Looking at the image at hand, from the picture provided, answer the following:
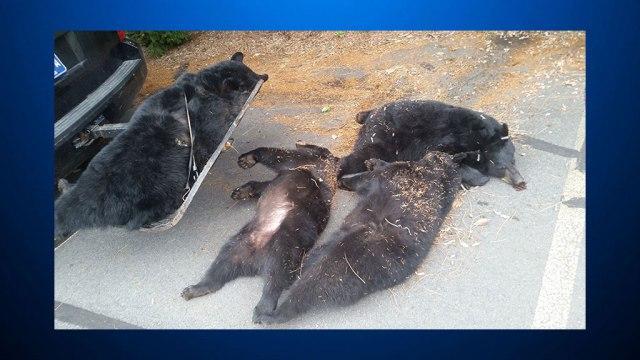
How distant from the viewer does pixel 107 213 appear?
328 cm

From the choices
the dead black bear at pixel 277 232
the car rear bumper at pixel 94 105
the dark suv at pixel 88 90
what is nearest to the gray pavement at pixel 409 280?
the dead black bear at pixel 277 232

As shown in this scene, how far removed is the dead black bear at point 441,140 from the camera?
4484mm

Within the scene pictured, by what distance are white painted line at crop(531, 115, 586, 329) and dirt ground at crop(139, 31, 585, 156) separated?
1261mm

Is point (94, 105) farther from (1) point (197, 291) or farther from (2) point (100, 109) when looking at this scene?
(1) point (197, 291)

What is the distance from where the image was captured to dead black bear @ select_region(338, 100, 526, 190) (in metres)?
4.48

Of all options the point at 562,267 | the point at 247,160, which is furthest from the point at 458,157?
the point at 247,160

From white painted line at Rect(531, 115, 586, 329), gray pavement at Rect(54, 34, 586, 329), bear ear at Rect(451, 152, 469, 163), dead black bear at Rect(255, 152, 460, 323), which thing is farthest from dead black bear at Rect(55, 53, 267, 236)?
white painted line at Rect(531, 115, 586, 329)

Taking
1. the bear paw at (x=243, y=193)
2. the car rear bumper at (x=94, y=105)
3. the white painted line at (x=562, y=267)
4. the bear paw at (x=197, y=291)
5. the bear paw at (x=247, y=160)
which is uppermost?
the car rear bumper at (x=94, y=105)

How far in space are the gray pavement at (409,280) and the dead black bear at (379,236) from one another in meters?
0.16

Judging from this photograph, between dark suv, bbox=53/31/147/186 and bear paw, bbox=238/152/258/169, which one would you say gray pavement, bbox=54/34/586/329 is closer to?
bear paw, bbox=238/152/258/169

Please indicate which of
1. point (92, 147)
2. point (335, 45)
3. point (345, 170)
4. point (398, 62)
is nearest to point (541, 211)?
point (345, 170)

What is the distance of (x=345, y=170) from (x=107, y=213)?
2.03 m

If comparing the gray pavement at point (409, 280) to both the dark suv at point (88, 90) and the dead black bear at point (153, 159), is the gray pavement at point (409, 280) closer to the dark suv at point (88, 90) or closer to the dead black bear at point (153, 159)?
the dead black bear at point (153, 159)

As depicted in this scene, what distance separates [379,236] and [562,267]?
1.36 metres
